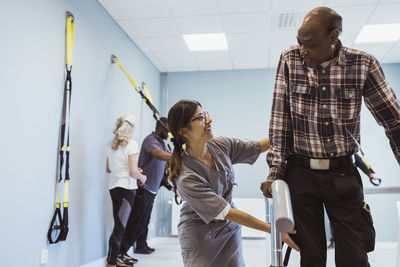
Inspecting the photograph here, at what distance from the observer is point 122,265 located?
349 centimetres

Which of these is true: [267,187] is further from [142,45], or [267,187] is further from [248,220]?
[142,45]

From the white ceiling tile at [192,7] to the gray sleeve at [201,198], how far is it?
2671 millimetres

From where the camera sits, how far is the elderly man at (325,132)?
1.19 meters

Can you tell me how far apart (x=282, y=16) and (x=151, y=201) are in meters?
2.54

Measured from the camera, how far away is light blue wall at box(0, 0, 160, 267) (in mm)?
2340

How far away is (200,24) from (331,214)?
3467mm

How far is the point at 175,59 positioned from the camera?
552 cm

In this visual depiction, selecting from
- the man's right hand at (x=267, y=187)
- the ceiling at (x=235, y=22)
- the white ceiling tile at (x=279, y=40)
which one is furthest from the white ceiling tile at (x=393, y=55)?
the man's right hand at (x=267, y=187)

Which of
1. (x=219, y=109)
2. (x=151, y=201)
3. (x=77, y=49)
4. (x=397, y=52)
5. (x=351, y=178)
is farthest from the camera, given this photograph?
(x=219, y=109)

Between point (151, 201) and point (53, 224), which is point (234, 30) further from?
point (53, 224)

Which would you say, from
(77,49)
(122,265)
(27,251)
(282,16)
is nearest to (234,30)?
(282,16)

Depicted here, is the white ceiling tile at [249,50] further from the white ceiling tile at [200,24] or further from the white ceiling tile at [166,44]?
the white ceiling tile at [166,44]

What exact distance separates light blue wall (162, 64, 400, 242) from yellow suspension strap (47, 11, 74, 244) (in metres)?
3.13

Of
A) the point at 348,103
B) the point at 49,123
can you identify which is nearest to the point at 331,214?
the point at 348,103
